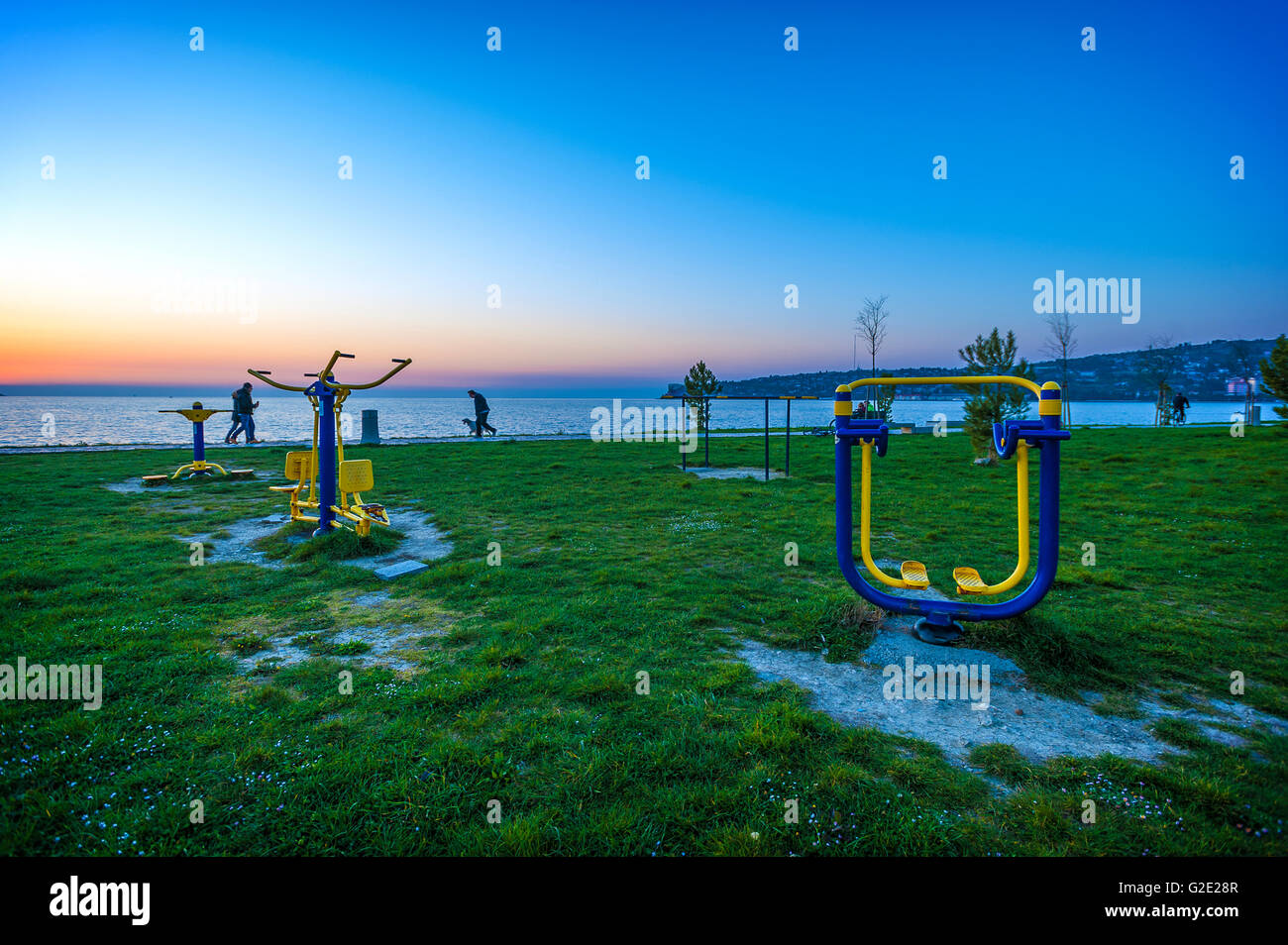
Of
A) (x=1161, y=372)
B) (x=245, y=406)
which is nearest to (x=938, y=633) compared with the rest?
(x=245, y=406)

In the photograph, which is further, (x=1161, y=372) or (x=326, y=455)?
(x=1161, y=372)

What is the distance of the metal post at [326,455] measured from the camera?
290 inches

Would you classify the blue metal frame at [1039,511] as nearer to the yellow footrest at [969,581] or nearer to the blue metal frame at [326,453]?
the yellow footrest at [969,581]

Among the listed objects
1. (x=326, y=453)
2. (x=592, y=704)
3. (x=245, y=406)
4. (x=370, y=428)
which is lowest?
(x=592, y=704)

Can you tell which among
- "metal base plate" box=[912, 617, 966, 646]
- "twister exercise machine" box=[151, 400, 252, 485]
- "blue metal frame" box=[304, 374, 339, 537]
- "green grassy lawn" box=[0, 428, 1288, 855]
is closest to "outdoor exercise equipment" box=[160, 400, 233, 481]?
"twister exercise machine" box=[151, 400, 252, 485]

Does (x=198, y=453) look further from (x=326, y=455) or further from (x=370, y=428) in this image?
(x=326, y=455)

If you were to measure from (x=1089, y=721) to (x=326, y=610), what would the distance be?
5895 millimetres

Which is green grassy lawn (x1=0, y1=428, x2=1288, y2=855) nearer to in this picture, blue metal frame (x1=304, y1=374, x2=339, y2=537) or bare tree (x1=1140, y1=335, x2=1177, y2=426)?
blue metal frame (x1=304, y1=374, x2=339, y2=537)

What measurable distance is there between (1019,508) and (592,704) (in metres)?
3.44

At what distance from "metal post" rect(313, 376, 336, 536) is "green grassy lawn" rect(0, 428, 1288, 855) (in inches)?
34.8

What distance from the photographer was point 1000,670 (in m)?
4.02

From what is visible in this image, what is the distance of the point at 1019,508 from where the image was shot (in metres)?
4.31
